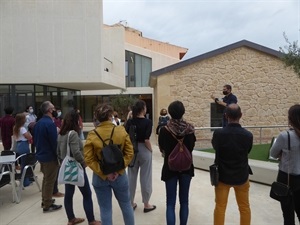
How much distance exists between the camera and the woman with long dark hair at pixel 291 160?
2967 mm

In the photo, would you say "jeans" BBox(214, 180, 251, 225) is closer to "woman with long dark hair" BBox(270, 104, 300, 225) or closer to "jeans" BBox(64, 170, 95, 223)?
"woman with long dark hair" BBox(270, 104, 300, 225)

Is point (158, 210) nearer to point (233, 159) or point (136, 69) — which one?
point (233, 159)

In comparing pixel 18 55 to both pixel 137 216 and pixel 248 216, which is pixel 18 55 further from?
pixel 248 216

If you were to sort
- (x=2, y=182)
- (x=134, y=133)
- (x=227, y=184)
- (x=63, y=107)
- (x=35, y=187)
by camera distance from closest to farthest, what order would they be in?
1. (x=227, y=184)
2. (x=134, y=133)
3. (x=2, y=182)
4. (x=35, y=187)
5. (x=63, y=107)

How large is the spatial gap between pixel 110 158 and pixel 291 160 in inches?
75.0

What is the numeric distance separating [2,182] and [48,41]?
31.5 feet

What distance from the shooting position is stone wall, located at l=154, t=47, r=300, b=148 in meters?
13.2

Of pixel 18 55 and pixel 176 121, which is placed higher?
pixel 18 55

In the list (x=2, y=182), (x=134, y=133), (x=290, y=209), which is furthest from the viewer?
(x=2, y=182)

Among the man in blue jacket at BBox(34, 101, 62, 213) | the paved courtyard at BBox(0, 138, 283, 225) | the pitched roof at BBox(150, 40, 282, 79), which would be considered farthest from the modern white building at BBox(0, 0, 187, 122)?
the man in blue jacket at BBox(34, 101, 62, 213)

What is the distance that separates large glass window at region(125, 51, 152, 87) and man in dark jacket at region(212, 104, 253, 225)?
2562 centimetres

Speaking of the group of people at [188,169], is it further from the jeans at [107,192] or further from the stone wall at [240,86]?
the stone wall at [240,86]

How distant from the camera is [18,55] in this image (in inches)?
521

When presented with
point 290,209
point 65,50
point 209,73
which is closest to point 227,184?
point 290,209
